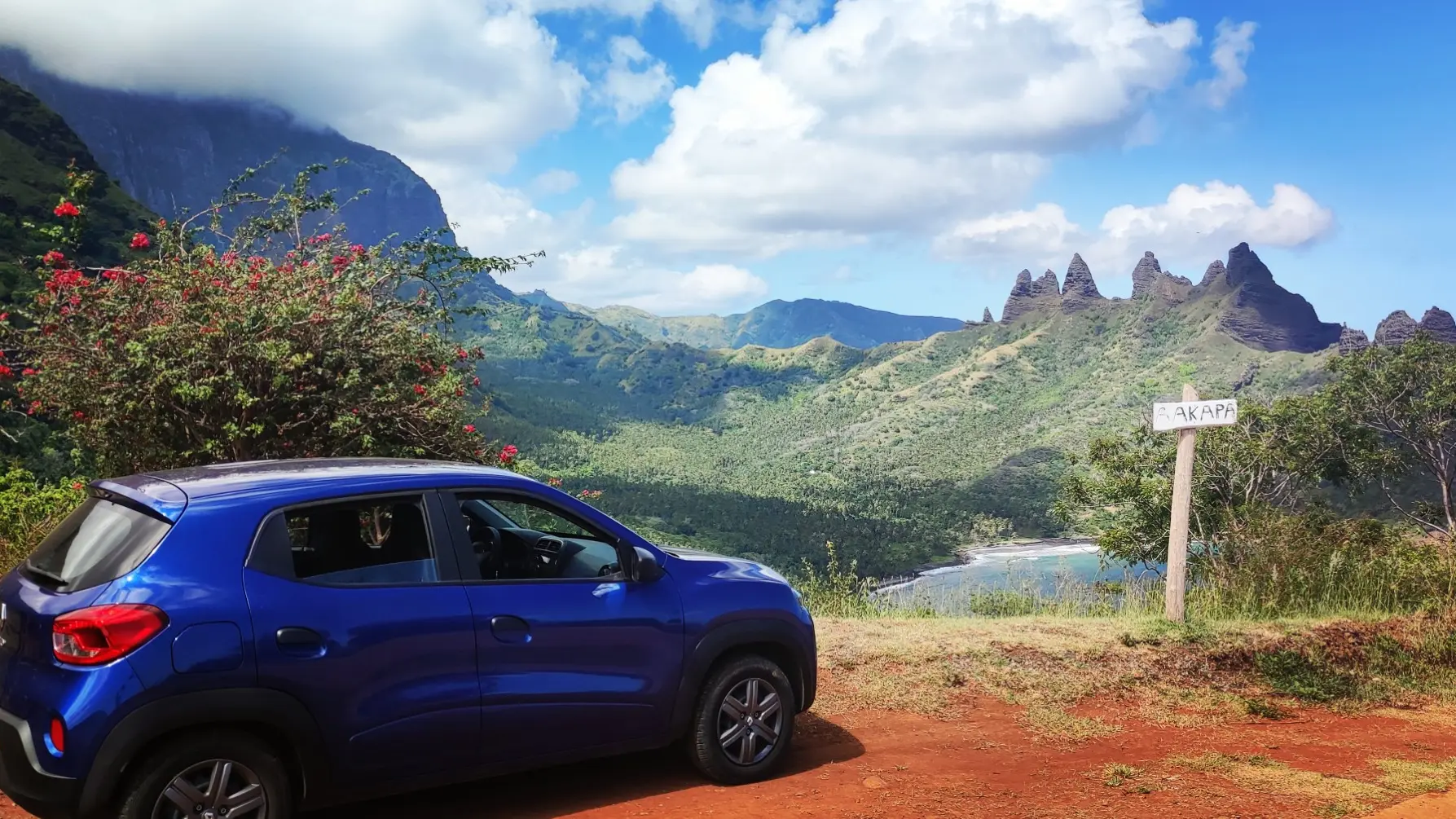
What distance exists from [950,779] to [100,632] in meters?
3.98

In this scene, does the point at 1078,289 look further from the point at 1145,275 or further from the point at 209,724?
the point at 209,724

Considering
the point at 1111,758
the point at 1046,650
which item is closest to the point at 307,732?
the point at 1111,758

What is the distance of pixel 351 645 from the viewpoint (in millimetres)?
3980

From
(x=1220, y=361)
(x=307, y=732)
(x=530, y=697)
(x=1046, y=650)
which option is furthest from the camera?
(x=1220, y=361)

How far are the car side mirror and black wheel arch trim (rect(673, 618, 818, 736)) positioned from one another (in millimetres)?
406

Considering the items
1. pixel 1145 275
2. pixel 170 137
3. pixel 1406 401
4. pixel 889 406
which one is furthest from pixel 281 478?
pixel 170 137

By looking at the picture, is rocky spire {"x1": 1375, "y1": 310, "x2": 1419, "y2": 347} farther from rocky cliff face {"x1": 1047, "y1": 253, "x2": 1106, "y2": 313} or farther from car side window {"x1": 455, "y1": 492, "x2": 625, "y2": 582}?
car side window {"x1": 455, "y1": 492, "x2": 625, "y2": 582}

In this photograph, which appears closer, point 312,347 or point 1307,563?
point 312,347

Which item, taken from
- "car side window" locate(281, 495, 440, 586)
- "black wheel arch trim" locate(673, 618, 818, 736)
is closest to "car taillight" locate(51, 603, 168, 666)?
"car side window" locate(281, 495, 440, 586)

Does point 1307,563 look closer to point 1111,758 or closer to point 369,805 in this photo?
point 1111,758

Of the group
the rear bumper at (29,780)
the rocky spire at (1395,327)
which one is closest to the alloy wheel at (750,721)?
the rear bumper at (29,780)

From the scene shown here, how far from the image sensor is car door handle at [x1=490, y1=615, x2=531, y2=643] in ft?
14.3

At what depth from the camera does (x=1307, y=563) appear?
1040cm

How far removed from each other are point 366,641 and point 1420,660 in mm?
8148
